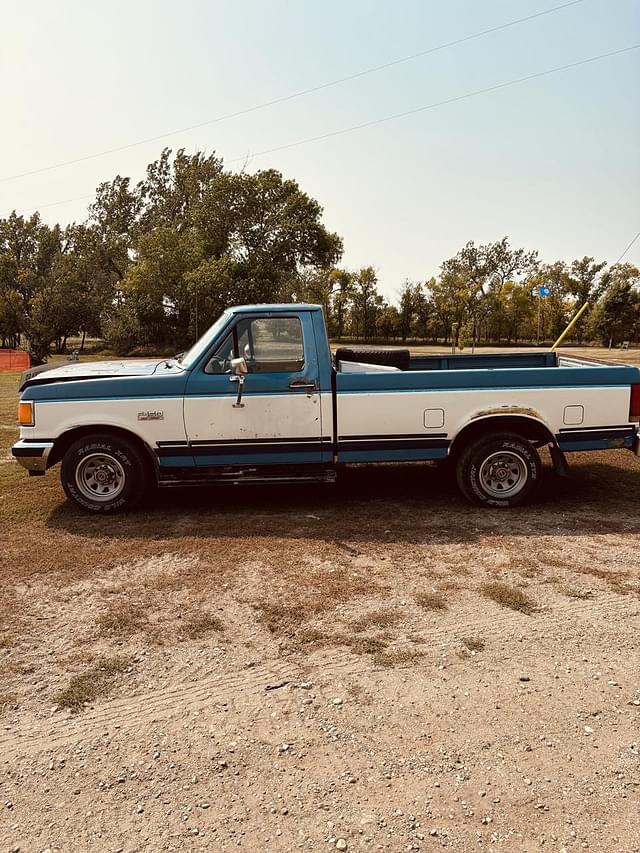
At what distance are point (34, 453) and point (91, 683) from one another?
3259 millimetres

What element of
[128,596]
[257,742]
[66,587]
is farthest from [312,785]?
[66,587]

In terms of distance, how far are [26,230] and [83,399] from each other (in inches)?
2496

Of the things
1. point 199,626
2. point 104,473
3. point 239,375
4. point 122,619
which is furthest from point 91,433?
point 199,626

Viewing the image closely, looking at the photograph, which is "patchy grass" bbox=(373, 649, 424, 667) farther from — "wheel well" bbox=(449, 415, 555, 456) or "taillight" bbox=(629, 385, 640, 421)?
"taillight" bbox=(629, 385, 640, 421)

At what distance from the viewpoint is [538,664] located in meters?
3.58

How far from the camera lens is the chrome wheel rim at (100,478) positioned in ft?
20.3

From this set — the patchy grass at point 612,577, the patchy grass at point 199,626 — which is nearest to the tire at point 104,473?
the patchy grass at point 199,626

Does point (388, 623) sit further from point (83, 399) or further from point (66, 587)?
point (83, 399)

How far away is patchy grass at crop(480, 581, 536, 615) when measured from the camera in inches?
167

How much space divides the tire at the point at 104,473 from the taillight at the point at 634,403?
4918 millimetres

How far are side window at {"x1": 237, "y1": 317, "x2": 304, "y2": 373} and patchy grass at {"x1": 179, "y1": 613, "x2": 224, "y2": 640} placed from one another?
270 cm

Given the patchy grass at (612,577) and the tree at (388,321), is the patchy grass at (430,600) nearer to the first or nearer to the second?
the patchy grass at (612,577)

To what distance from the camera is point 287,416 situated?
6.14 m

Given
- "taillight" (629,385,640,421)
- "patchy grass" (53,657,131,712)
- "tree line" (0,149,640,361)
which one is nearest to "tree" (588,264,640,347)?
"tree line" (0,149,640,361)
